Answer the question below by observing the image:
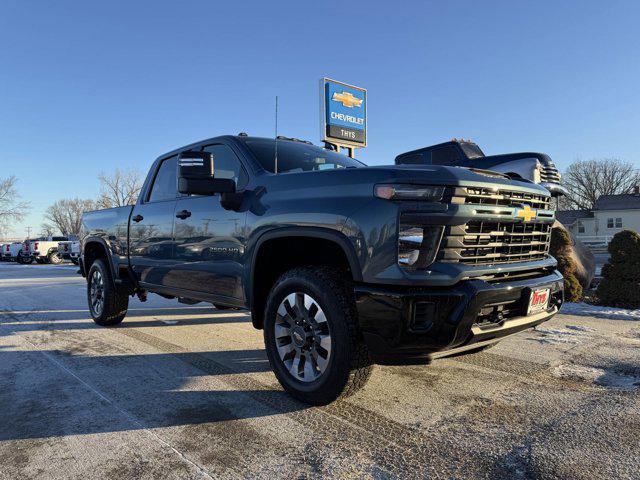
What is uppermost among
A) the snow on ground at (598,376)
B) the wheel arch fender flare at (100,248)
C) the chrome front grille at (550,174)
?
the chrome front grille at (550,174)

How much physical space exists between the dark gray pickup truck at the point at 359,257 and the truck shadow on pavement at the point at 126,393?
0.43 metres

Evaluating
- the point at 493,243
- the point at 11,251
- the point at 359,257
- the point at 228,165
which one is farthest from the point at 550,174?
the point at 11,251

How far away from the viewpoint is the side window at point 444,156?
9742 mm

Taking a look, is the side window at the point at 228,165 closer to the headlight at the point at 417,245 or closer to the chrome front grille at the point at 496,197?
the headlight at the point at 417,245

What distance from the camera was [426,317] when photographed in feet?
8.34

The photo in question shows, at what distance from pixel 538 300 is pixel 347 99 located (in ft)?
38.4

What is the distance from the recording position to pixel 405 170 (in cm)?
267

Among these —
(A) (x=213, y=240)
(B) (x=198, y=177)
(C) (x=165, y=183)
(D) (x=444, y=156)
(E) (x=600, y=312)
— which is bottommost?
(E) (x=600, y=312)

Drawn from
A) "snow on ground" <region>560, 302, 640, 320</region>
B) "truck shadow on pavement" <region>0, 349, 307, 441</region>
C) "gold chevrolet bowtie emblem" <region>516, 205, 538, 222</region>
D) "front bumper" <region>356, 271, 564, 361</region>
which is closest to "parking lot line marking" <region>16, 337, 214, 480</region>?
"truck shadow on pavement" <region>0, 349, 307, 441</region>

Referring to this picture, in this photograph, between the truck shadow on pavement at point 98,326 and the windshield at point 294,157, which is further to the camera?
the truck shadow on pavement at point 98,326

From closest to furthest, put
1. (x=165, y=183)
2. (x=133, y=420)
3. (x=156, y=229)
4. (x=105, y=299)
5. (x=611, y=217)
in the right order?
(x=133, y=420) → (x=156, y=229) → (x=165, y=183) → (x=105, y=299) → (x=611, y=217)

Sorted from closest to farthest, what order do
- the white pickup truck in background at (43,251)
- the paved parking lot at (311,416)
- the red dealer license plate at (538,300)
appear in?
the paved parking lot at (311,416), the red dealer license plate at (538,300), the white pickup truck in background at (43,251)

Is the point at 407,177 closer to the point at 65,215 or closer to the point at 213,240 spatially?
the point at 213,240

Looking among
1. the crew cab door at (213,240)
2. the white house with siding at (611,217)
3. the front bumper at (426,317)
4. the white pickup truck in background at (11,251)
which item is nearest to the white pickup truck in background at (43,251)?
the white pickup truck in background at (11,251)
